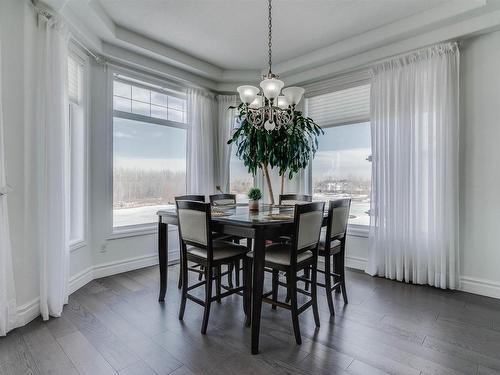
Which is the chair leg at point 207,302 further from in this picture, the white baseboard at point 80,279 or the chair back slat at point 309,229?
the white baseboard at point 80,279

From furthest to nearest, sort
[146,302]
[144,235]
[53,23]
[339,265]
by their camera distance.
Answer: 1. [144,235]
2. [339,265]
3. [146,302]
4. [53,23]

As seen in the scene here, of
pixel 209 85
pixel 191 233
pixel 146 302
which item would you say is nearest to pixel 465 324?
pixel 191 233

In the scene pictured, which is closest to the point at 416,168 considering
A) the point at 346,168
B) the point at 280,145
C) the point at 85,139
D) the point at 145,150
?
the point at 346,168

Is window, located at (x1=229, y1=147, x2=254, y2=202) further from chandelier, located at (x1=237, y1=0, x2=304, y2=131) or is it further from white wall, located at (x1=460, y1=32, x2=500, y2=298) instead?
white wall, located at (x1=460, y1=32, x2=500, y2=298)

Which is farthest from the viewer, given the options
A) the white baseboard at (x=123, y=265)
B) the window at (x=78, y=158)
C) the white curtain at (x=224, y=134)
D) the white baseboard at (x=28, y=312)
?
the white curtain at (x=224, y=134)

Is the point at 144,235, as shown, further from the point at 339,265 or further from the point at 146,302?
the point at 339,265

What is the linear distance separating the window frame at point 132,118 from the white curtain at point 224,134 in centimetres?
58

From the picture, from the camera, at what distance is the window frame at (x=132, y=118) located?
11.5 ft

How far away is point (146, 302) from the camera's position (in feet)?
8.86

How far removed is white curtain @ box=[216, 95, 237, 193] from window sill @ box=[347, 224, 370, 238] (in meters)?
2.05

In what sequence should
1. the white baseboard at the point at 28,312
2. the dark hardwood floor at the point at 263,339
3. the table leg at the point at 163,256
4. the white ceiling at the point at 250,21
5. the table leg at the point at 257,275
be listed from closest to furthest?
the dark hardwood floor at the point at 263,339 < the table leg at the point at 257,275 < the white baseboard at the point at 28,312 < the table leg at the point at 163,256 < the white ceiling at the point at 250,21

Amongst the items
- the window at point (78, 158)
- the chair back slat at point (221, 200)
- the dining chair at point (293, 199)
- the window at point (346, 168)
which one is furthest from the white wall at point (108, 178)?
the chair back slat at point (221, 200)

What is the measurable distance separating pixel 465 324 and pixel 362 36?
3223 mm

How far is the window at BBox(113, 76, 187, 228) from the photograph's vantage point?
3.67m
